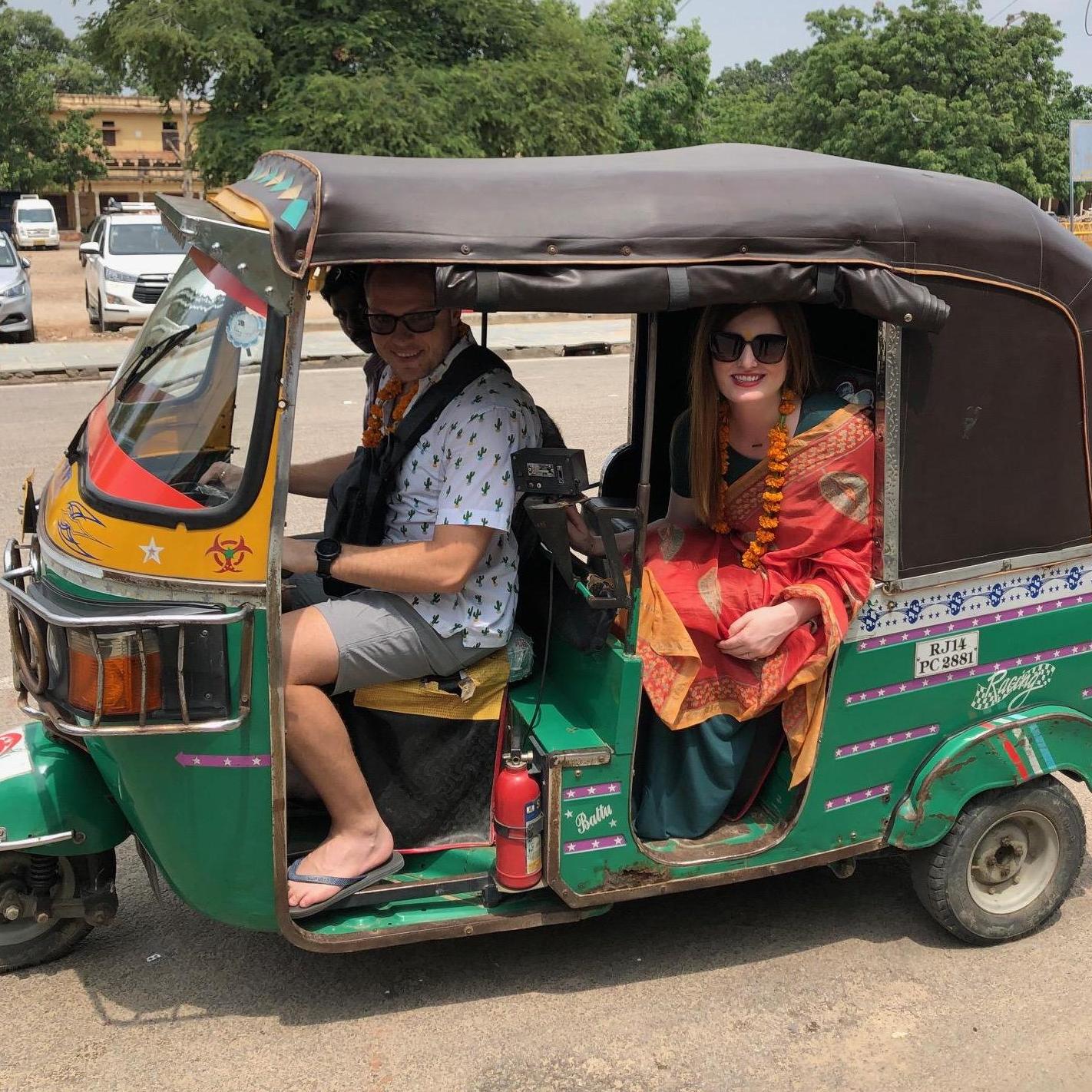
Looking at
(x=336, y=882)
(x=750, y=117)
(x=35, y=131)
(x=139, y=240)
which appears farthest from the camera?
(x=35, y=131)

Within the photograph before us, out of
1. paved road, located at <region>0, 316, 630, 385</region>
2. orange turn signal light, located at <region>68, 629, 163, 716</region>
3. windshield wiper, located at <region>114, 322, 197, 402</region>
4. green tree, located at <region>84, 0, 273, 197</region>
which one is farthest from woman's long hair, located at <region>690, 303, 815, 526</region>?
green tree, located at <region>84, 0, 273, 197</region>

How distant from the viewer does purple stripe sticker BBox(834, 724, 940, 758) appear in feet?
10.1

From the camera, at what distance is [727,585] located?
120 inches

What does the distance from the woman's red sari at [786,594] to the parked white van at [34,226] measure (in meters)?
42.0

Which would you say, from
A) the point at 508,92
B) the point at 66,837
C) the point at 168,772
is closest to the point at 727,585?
the point at 168,772

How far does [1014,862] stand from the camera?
338cm

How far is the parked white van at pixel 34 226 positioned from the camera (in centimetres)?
4056

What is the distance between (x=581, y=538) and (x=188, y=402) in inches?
39.6

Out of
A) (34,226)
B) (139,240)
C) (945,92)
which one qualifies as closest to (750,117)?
(945,92)

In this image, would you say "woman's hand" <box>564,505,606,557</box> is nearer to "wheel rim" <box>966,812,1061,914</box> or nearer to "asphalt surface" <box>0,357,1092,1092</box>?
"asphalt surface" <box>0,357,1092,1092</box>

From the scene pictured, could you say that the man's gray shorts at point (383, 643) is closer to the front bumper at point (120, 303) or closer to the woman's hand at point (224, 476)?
the woman's hand at point (224, 476)

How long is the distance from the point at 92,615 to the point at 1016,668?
2.30 m

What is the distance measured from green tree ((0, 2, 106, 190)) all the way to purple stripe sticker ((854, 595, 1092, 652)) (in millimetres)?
51752

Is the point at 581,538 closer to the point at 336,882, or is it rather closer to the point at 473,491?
the point at 473,491
